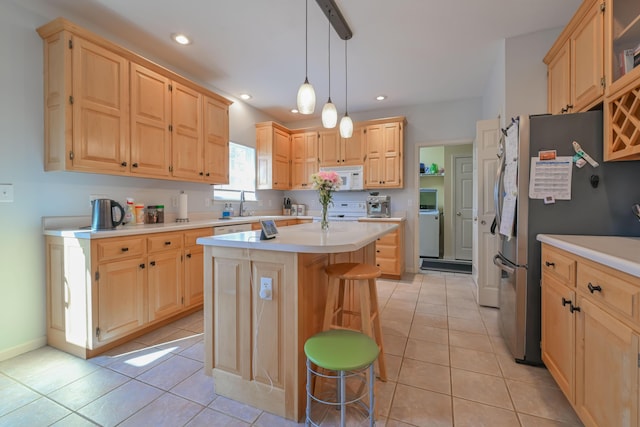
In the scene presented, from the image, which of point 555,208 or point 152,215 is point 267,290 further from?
point 152,215

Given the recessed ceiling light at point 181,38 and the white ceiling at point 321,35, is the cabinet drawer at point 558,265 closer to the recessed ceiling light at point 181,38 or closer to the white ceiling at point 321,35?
the white ceiling at point 321,35

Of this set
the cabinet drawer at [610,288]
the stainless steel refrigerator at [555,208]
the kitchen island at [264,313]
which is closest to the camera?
the cabinet drawer at [610,288]

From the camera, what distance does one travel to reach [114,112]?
91.3 inches

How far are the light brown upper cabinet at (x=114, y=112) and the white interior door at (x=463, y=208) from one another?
4.79m

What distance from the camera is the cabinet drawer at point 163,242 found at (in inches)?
91.9

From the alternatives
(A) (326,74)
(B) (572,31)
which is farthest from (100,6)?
(B) (572,31)

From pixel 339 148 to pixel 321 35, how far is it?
217 centimetres

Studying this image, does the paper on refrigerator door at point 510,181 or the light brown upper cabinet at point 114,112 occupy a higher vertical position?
the light brown upper cabinet at point 114,112

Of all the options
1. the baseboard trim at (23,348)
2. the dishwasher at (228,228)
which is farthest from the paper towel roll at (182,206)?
the baseboard trim at (23,348)

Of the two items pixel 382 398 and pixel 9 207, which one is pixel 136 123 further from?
pixel 382 398

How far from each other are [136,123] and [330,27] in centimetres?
198

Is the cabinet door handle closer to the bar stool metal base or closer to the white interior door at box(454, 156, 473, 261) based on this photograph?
the bar stool metal base

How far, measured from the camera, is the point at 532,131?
6.05 feet

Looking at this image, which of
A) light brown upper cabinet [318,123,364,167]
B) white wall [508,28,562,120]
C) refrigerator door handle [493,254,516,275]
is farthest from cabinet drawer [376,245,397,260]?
white wall [508,28,562,120]
